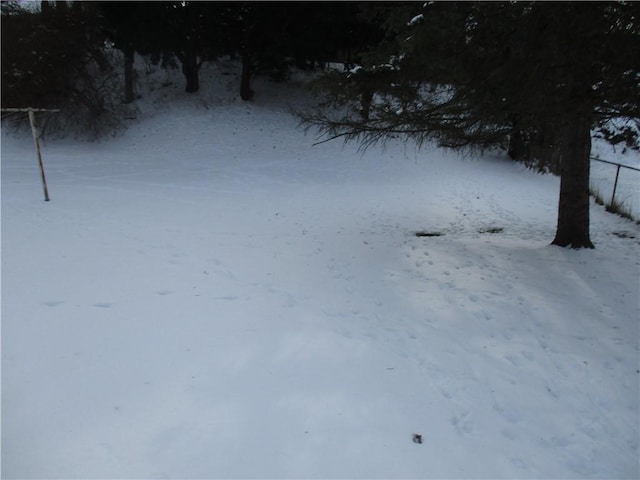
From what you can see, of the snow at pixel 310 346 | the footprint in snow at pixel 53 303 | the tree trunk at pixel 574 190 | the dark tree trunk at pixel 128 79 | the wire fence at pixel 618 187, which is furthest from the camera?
the dark tree trunk at pixel 128 79

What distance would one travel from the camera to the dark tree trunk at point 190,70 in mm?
19609

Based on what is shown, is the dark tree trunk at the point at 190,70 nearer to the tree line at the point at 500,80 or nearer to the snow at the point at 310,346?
the snow at the point at 310,346

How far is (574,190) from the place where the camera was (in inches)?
276

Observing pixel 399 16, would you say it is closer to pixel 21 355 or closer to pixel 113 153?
pixel 21 355

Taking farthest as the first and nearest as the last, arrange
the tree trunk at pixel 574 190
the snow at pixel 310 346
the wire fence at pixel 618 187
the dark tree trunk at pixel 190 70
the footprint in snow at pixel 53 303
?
the dark tree trunk at pixel 190 70
the wire fence at pixel 618 187
the tree trunk at pixel 574 190
the footprint in snow at pixel 53 303
the snow at pixel 310 346

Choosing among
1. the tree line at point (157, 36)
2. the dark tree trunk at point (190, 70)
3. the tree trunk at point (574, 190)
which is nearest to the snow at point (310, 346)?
the tree trunk at point (574, 190)

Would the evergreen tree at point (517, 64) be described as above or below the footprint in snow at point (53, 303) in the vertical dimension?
above

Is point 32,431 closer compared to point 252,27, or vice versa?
point 32,431

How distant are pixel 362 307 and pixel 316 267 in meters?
1.46

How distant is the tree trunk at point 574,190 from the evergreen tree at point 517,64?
0.89ft

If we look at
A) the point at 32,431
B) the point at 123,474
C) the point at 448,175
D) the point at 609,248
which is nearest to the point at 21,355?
the point at 32,431

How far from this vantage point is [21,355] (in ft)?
12.2

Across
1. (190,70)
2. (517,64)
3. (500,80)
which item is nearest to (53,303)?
Result: (500,80)

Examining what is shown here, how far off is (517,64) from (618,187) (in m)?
11.4
